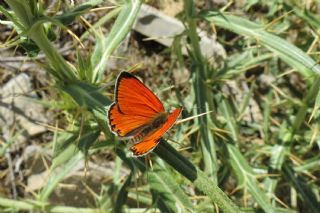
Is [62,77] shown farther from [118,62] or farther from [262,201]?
[118,62]

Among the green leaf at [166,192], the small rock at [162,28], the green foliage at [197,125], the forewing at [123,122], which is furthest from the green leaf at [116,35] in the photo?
the small rock at [162,28]

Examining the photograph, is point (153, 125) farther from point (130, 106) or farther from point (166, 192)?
point (166, 192)

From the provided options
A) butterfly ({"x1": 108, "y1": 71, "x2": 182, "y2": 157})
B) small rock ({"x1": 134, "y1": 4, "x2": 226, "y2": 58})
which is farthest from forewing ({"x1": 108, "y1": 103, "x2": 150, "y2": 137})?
small rock ({"x1": 134, "y1": 4, "x2": 226, "y2": 58})

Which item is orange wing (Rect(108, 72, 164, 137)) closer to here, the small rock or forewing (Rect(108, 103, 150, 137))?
forewing (Rect(108, 103, 150, 137))

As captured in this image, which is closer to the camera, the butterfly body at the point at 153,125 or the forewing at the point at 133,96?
the forewing at the point at 133,96

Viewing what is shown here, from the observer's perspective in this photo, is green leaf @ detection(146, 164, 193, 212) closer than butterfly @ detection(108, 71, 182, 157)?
No

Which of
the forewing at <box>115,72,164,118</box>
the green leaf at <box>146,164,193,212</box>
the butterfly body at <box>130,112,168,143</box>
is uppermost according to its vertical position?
the forewing at <box>115,72,164,118</box>

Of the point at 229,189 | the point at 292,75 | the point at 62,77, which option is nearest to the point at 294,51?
the point at 62,77

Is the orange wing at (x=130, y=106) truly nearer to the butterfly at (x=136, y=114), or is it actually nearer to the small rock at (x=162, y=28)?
the butterfly at (x=136, y=114)
